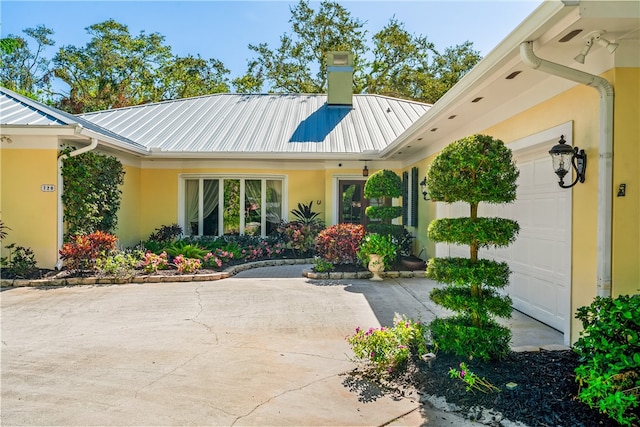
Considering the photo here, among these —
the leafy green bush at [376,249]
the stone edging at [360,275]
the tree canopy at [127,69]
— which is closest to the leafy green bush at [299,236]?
the stone edging at [360,275]

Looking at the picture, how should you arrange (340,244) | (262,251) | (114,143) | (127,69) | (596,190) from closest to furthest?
(596,190) → (114,143) → (340,244) → (262,251) → (127,69)

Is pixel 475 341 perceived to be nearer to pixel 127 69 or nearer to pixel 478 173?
pixel 478 173

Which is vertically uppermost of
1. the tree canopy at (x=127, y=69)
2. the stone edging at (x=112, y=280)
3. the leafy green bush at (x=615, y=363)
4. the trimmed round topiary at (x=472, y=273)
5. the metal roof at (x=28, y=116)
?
the tree canopy at (x=127, y=69)

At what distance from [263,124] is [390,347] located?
11514 mm

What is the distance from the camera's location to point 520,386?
3.41 meters

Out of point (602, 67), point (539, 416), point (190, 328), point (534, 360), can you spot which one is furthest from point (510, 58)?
point (190, 328)

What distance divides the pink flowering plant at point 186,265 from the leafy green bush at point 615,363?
7778 mm

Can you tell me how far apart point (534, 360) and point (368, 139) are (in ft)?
32.2

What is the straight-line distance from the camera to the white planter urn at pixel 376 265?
895 cm

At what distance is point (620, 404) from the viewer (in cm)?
270

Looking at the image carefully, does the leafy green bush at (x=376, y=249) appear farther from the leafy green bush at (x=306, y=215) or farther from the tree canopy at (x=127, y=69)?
the tree canopy at (x=127, y=69)

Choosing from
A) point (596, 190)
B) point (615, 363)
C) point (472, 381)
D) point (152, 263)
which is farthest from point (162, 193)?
point (615, 363)

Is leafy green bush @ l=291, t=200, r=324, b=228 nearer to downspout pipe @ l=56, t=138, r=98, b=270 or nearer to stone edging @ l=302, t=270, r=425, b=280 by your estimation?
stone edging @ l=302, t=270, r=425, b=280

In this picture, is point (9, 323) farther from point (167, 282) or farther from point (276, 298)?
point (276, 298)
